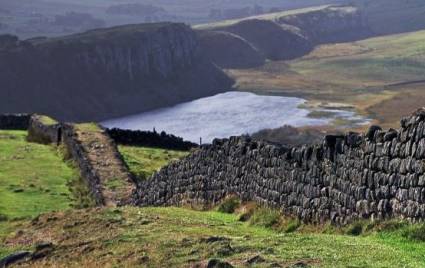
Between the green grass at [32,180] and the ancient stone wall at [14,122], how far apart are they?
1409 centimetres

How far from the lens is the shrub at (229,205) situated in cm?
2658

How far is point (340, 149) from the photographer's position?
20.2 meters

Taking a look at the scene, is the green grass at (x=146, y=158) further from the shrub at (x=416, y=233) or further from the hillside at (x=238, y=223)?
the shrub at (x=416, y=233)

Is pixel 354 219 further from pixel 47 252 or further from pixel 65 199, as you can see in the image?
pixel 65 199

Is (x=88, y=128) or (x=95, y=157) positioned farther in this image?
(x=88, y=128)

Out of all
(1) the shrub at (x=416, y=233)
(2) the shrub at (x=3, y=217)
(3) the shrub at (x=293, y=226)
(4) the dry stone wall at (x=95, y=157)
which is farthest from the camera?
(4) the dry stone wall at (x=95, y=157)

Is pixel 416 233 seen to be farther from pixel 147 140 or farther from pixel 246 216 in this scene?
pixel 147 140

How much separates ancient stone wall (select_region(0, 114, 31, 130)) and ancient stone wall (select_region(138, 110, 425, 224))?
39.0m

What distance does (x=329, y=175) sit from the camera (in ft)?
66.8

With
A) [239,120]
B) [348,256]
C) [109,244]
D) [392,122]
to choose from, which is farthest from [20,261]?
[239,120]

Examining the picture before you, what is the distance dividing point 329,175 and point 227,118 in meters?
143

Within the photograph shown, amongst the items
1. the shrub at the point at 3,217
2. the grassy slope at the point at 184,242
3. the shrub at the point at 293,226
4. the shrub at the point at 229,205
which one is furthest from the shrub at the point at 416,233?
the shrub at the point at 3,217

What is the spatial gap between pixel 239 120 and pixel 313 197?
13777cm

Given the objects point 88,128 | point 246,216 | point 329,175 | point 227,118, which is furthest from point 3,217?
point 227,118
